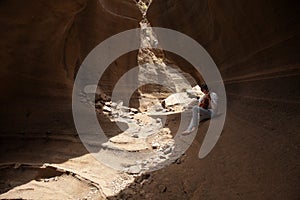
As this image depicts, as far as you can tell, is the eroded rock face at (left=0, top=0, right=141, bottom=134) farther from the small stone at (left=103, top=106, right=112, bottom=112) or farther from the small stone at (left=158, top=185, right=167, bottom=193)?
the small stone at (left=158, top=185, right=167, bottom=193)

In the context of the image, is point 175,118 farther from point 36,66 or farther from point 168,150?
point 36,66

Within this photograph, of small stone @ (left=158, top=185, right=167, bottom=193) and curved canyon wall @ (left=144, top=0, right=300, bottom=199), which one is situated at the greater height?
curved canyon wall @ (left=144, top=0, right=300, bottom=199)

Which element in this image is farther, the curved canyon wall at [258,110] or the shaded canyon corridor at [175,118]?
the shaded canyon corridor at [175,118]

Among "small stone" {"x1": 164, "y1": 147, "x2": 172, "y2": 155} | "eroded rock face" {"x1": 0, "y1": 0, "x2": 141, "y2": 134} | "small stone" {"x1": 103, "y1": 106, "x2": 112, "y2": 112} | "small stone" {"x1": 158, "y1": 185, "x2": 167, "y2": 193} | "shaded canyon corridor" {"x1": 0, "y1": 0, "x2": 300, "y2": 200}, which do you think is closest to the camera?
"shaded canyon corridor" {"x1": 0, "y1": 0, "x2": 300, "y2": 200}

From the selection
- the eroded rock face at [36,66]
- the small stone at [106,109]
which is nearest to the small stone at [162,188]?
the eroded rock face at [36,66]

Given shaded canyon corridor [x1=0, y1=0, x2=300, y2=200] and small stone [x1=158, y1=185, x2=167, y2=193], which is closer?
shaded canyon corridor [x1=0, y1=0, x2=300, y2=200]

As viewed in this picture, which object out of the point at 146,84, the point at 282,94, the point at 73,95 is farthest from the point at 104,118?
the point at 146,84

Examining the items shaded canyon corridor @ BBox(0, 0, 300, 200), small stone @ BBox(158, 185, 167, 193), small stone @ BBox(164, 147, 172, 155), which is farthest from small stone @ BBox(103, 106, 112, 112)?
small stone @ BBox(158, 185, 167, 193)

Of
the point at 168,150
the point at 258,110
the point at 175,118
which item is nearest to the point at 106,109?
the point at 175,118

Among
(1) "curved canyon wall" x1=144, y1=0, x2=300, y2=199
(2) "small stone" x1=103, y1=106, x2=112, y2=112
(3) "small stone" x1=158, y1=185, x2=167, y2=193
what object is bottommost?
(3) "small stone" x1=158, y1=185, x2=167, y2=193

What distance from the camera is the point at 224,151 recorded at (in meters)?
3.67

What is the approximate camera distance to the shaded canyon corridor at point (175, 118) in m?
3.00

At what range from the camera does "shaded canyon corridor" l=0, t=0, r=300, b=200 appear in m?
3.00

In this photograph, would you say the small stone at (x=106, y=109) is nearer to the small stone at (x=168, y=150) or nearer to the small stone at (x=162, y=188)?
the small stone at (x=168, y=150)
